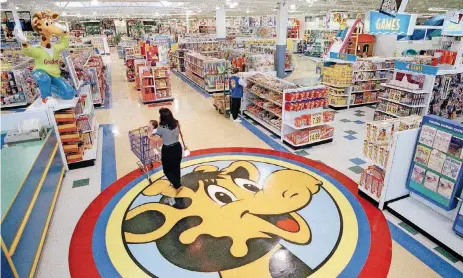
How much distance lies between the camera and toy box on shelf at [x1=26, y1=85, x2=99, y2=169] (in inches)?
218

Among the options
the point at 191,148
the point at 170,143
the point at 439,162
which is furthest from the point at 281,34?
the point at 439,162

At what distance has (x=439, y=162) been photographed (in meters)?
4.00

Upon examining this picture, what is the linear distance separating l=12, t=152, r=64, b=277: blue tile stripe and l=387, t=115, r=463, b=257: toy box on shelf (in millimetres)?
4793

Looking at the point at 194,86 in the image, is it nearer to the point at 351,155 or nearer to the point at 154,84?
the point at 154,84

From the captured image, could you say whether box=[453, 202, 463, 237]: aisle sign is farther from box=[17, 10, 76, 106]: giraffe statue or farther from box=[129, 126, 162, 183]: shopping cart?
box=[17, 10, 76, 106]: giraffe statue

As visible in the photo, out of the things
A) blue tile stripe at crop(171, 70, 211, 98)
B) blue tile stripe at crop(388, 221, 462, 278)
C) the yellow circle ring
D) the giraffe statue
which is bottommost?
blue tile stripe at crop(388, 221, 462, 278)

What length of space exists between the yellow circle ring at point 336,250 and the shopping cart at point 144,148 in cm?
35

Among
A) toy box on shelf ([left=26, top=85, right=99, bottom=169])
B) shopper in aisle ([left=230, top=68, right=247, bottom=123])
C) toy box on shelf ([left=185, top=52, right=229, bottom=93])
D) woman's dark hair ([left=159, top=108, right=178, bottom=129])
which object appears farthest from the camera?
toy box on shelf ([left=185, top=52, right=229, bottom=93])

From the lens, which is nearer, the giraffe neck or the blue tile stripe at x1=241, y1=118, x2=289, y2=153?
the giraffe neck

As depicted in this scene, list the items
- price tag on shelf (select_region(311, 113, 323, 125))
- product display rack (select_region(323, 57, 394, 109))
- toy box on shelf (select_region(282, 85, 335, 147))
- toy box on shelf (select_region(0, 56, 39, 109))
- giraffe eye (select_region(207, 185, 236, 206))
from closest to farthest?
giraffe eye (select_region(207, 185, 236, 206)) < toy box on shelf (select_region(282, 85, 335, 147)) < price tag on shelf (select_region(311, 113, 323, 125)) < product display rack (select_region(323, 57, 394, 109)) < toy box on shelf (select_region(0, 56, 39, 109))

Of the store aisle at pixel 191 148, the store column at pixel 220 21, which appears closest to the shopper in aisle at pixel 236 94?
the store aisle at pixel 191 148

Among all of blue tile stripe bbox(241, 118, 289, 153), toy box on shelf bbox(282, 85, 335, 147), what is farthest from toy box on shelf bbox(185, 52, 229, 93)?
toy box on shelf bbox(282, 85, 335, 147)

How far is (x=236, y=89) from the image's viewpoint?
844 centimetres

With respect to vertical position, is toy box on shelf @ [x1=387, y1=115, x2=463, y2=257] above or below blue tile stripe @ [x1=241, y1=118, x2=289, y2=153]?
above
